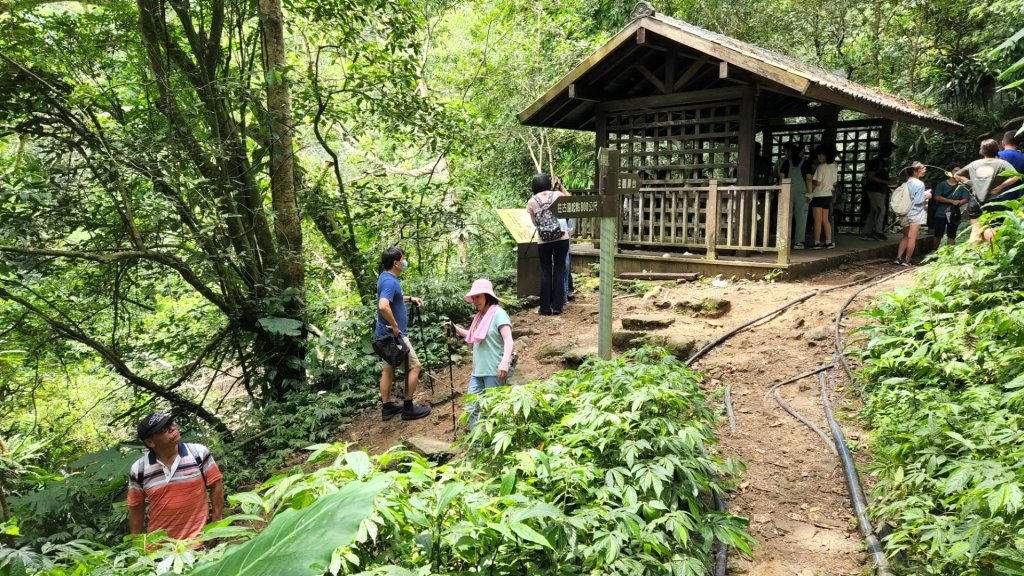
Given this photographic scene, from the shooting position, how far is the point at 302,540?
2.07 feet

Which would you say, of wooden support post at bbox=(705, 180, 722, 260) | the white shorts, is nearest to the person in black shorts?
the white shorts

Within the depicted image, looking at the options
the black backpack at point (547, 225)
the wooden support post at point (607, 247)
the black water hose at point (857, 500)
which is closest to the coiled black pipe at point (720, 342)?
the black water hose at point (857, 500)

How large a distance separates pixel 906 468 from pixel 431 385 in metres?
5.46

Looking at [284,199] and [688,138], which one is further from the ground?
[688,138]

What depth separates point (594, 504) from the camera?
2664mm

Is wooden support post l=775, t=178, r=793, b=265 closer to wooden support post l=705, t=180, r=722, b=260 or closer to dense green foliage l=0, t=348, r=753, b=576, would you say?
wooden support post l=705, t=180, r=722, b=260

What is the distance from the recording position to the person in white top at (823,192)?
34.2 ft

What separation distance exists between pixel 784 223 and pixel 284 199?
715 centimetres

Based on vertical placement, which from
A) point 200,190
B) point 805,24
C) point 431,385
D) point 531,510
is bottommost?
point 431,385

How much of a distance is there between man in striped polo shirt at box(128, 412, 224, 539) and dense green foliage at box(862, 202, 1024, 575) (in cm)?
403

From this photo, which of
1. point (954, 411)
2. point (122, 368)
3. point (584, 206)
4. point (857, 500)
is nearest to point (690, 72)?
point (584, 206)

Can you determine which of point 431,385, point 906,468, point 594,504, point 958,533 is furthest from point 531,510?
point 431,385

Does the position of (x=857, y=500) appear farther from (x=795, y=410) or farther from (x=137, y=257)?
(x=137, y=257)

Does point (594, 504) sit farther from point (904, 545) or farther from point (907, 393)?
point (907, 393)
